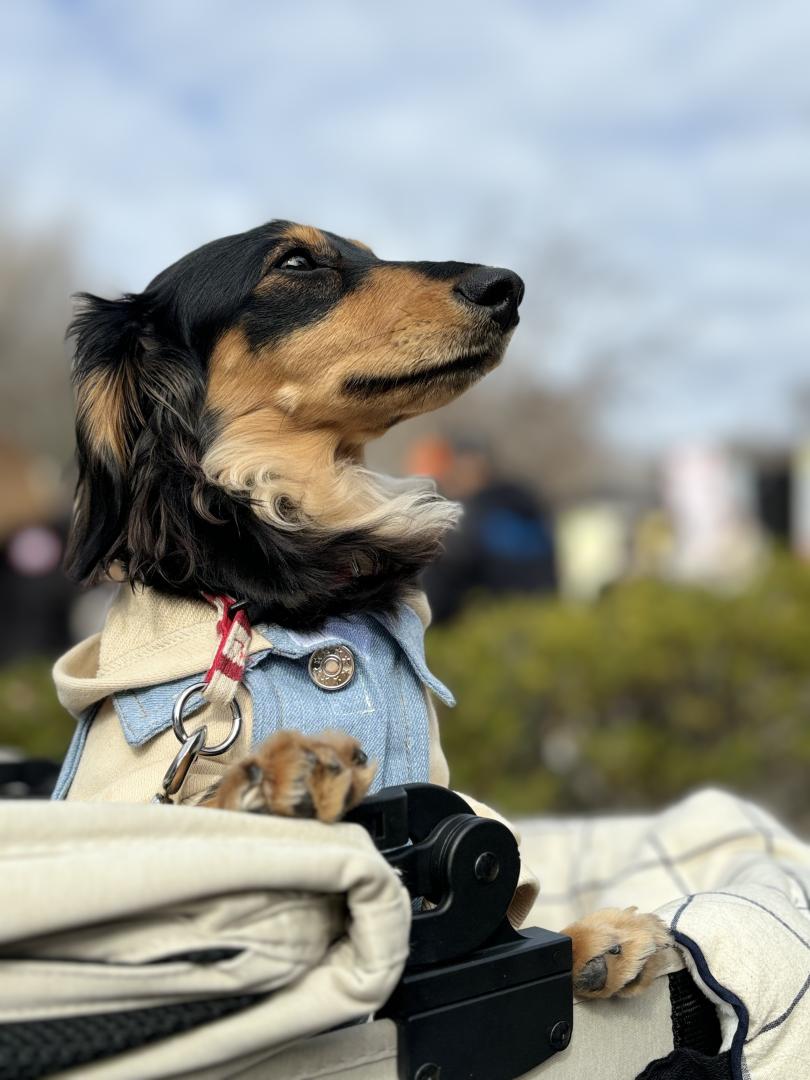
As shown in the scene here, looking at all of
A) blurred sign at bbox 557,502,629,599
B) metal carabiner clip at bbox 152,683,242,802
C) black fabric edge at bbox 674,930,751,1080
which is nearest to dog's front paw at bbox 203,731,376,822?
metal carabiner clip at bbox 152,683,242,802

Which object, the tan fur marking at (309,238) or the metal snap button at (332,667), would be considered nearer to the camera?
the metal snap button at (332,667)

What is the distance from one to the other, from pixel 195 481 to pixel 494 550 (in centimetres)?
417

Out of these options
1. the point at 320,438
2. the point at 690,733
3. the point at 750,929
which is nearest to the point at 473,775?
the point at 690,733

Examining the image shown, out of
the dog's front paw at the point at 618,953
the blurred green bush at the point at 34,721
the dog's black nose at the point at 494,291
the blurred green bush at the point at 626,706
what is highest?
the dog's black nose at the point at 494,291

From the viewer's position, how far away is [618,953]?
148 centimetres

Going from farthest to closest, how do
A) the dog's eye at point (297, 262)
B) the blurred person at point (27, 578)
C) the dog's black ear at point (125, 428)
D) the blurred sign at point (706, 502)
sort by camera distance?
the blurred sign at point (706, 502)
the blurred person at point (27, 578)
the dog's eye at point (297, 262)
the dog's black ear at point (125, 428)

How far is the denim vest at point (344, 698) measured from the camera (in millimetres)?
1732

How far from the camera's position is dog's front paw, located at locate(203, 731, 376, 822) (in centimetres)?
124

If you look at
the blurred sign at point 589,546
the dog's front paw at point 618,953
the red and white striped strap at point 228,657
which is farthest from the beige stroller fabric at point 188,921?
the blurred sign at point 589,546

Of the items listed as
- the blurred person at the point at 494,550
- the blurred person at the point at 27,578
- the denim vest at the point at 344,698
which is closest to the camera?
the denim vest at the point at 344,698

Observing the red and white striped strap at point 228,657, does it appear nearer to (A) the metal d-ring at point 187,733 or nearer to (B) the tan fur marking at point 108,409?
(A) the metal d-ring at point 187,733

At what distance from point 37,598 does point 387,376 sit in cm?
574

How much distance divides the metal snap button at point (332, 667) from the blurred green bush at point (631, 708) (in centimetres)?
287

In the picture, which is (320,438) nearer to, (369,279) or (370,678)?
(369,279)
